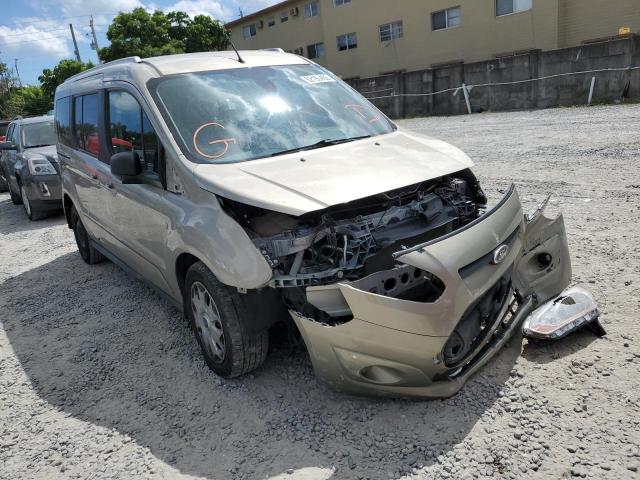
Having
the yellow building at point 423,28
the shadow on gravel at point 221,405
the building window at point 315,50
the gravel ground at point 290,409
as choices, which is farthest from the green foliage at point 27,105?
the gravel ground at point 290,409

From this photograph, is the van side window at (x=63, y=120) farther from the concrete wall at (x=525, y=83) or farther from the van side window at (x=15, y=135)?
the concrete wall at (x=525, y=83)

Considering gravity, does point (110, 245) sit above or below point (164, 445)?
above

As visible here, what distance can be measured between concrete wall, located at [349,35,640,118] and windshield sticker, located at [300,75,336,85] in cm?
1412

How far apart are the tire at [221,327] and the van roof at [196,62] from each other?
5.42 feet

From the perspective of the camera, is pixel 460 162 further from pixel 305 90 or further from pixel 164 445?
pixel 164 445

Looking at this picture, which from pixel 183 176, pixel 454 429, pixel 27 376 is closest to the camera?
pixel 454 429

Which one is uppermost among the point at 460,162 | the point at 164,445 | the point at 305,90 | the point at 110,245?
the point at 305,90

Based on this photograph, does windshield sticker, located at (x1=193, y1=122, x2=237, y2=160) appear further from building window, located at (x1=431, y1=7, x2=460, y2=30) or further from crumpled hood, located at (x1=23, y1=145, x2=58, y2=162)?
building window, located at (x1=431, y1=7, x2=460, y2=30)

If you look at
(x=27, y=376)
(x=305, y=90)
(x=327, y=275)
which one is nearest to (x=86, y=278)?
(x=27, y=376)

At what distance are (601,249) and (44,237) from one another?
26.0 ft

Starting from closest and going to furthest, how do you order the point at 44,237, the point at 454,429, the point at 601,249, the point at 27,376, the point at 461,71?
the point at 454,429
the point at 27,376
the point at 601,249
the point at 44,237
the point at 461,71

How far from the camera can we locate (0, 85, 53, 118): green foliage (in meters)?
43.7

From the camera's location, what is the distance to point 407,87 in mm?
20828

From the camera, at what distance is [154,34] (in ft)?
113
